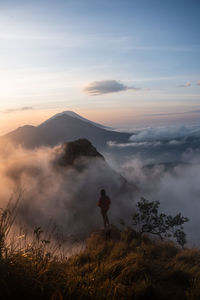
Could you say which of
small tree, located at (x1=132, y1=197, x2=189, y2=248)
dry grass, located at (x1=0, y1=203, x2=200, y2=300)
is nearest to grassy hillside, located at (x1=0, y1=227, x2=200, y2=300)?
dry grass, located at (x1=0, y1=203, x2=200, y2=300)

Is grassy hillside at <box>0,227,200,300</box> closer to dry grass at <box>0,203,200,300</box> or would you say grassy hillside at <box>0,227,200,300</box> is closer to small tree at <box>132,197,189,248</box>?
dry grass at <box>0,203,200,300</box>

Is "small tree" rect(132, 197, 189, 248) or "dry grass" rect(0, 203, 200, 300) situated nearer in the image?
"dry grass" rect(0, 203, 200, 300)

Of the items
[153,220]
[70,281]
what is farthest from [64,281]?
[153,220]

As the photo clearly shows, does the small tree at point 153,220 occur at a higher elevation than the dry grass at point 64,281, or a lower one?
lower

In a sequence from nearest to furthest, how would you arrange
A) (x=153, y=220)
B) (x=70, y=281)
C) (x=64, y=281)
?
(x=70, y=281), (x=64, y=281), (x=153, y=220)

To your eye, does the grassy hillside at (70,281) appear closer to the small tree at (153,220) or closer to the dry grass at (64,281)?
the dry grass at (64,281)

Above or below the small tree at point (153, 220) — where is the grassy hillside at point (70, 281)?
above

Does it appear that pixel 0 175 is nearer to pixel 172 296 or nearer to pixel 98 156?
pixel 98 156

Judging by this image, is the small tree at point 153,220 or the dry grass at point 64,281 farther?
the small tree at point 153,220

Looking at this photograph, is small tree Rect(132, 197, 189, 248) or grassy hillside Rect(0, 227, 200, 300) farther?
small tree Rect(132, 197, 189, 248)

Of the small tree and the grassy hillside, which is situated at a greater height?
the grassy hillside

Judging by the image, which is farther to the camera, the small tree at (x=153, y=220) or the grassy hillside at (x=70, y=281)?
the small tree at (x=153, y=220)

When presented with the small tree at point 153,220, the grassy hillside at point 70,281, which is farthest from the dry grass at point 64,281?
the small tree at point 153,220

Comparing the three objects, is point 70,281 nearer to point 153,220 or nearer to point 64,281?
point 64,281
